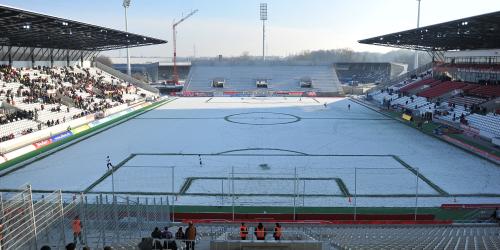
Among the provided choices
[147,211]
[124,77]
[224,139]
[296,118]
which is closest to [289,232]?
[147,211]

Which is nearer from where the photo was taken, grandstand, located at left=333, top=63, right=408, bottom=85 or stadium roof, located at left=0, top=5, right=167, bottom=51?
stadium roof, located at left=0, top=5, right=167, bottom=51

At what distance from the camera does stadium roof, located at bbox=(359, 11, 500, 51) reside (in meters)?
39.0

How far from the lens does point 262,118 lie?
5034 cm

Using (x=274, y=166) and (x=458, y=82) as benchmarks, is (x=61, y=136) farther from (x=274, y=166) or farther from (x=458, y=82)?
(x=458, y=82)

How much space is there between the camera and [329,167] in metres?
26.9

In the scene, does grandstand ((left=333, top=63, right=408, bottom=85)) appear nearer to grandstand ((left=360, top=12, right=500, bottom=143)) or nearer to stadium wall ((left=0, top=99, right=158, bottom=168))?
grandstand ((left=360, top=12, right=500, bottom=143))

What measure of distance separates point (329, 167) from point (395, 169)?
4216 mm

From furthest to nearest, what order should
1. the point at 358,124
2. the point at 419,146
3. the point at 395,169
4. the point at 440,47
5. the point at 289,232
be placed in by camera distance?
the point at 440,47
the point at 358,124
the point at 419,146
the point at 395,169
the point at 289,232

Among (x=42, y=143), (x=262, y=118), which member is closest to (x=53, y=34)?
(x=42, y=143)

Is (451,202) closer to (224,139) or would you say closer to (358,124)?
(224,139)

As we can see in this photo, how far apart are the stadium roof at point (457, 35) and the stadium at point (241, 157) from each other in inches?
11.2

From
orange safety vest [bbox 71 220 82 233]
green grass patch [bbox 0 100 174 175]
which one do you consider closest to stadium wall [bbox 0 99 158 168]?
green grass patch [bbox 0 100 174 175]

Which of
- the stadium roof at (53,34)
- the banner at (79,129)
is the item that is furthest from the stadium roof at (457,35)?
the stadium roof at (53,34)

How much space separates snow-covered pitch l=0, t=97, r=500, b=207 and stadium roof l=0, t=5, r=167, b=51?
12113 mm
